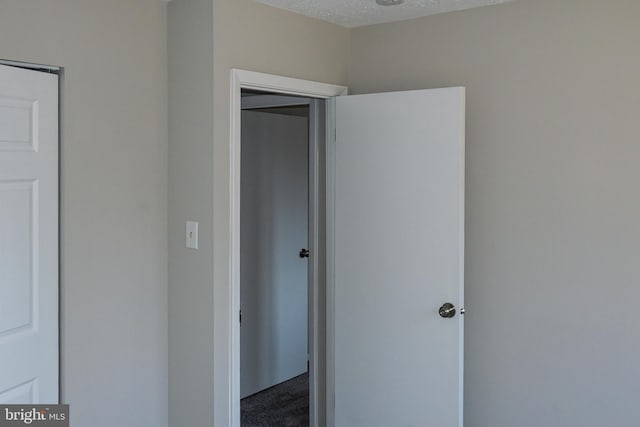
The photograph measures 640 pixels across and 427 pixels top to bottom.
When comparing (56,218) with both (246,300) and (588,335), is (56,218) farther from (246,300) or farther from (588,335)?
(588,335)

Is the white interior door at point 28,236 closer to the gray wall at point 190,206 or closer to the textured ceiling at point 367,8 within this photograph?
the gray wall at point 190,206

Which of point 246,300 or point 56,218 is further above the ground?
point 56,218

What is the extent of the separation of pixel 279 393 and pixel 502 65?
104 inches

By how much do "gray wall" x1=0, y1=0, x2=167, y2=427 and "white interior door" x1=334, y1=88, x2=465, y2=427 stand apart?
2.90ft

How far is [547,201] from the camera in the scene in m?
2.66

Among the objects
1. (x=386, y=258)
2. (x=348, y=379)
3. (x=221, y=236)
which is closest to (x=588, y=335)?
(x=386, y=258)

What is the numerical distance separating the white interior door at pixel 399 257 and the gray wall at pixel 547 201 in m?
0.19

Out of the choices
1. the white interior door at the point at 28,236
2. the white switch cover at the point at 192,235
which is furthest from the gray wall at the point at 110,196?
the white switch cover at the point at 192,235

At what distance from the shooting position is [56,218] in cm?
246

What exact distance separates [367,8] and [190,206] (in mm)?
1200

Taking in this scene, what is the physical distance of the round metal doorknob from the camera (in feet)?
9.04

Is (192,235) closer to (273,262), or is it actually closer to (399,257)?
(399,257)

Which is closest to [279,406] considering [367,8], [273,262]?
[273,262]

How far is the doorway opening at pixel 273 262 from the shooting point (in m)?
4.08
